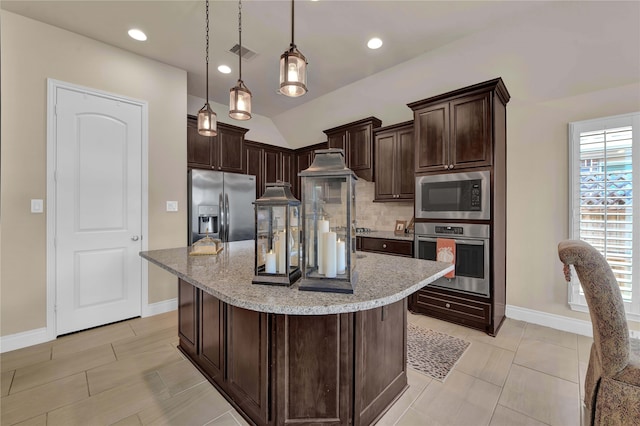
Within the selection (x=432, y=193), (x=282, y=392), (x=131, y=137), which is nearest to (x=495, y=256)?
(x=432, y=193)

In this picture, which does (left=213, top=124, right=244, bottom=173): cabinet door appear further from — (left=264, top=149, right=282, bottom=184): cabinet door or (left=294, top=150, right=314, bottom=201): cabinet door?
(left=294, top=150, right=314, bottom=201): cabinet door

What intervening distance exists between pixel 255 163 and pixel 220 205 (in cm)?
115

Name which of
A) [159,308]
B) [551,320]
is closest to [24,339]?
[159,308]

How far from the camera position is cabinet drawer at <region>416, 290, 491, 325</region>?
2658mm

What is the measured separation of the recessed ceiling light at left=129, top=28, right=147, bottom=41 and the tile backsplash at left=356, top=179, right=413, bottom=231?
3.07 m

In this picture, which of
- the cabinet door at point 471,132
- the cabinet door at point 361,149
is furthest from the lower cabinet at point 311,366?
the cabinet door at point 361,149

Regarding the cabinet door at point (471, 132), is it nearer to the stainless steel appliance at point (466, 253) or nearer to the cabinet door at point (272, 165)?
the stainless steel appliance at point (466, 253)

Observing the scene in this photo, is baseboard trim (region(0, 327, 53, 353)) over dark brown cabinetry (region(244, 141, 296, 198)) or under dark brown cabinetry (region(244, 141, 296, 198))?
under

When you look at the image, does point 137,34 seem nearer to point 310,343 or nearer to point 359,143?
point 359,143

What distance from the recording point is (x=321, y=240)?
1.19 meters

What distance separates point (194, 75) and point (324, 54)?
182 cm

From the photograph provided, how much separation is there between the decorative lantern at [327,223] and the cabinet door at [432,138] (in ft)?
6.88

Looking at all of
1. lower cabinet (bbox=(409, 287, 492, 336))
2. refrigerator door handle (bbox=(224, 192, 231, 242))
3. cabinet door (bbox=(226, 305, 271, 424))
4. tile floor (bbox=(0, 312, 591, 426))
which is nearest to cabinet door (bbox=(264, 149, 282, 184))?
refrigerator door handle (bbox=(224, 192, 231, 242))

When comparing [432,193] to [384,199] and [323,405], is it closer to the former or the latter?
[384,199]
